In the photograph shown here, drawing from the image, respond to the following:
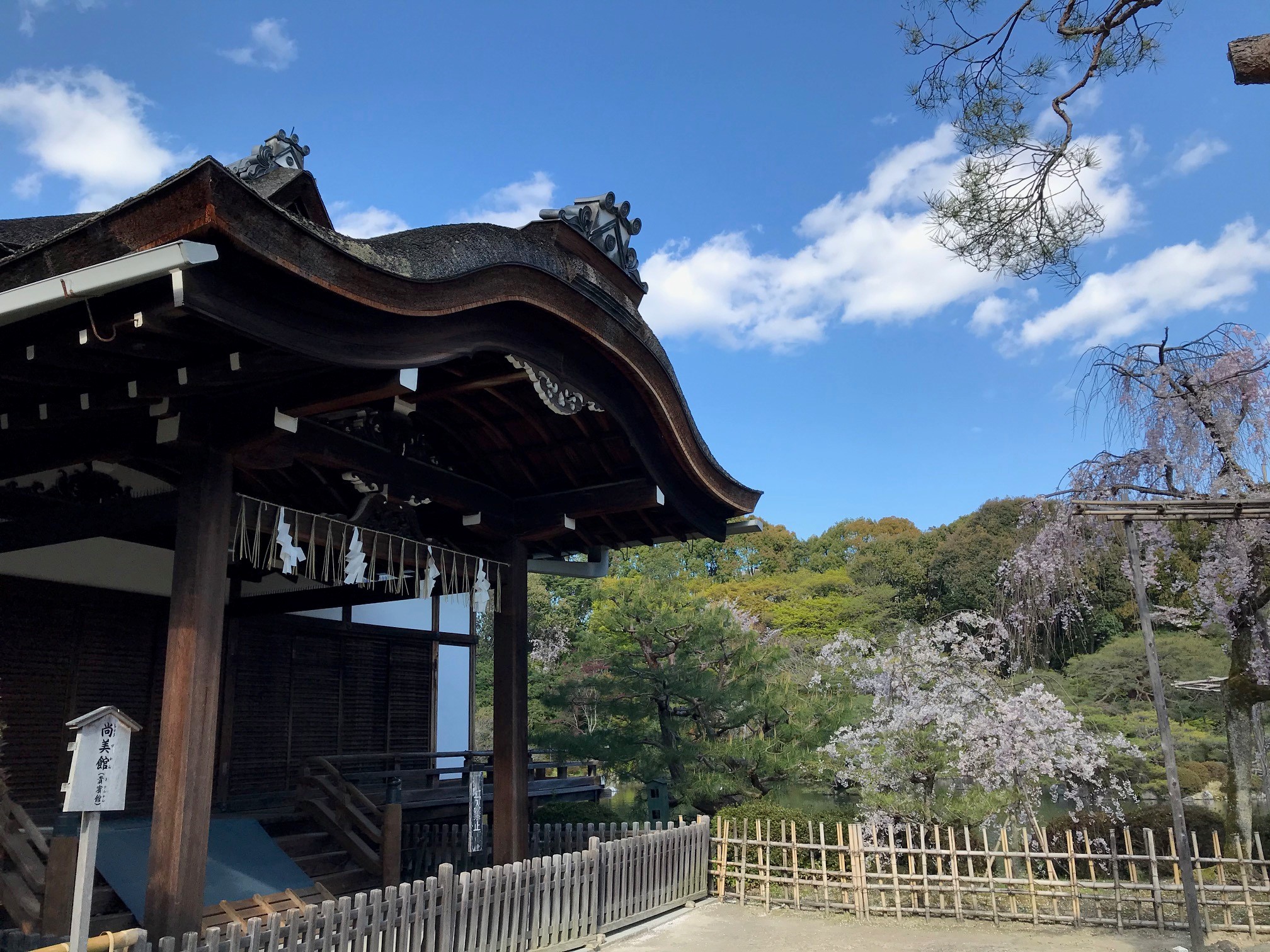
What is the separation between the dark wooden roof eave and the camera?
377cm

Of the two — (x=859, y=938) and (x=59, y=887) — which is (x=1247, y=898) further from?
(x=59, y=887)

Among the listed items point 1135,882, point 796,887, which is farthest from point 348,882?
point 1135,882

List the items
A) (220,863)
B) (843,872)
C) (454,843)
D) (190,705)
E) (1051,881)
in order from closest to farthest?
(190,705)
(220,863)
(1051,881)
(843,872)
(454,843)

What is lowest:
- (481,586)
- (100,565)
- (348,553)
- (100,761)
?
(100,761)

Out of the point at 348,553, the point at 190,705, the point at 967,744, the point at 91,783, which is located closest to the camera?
the point at 91,783

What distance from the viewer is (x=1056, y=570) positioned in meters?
12.9

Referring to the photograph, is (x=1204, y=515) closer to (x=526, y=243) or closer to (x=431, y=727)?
(x=526, y=243)

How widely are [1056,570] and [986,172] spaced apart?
30.4 feet

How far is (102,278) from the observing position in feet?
12.2

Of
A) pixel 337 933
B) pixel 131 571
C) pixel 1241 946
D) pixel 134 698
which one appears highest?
pixel 131 571

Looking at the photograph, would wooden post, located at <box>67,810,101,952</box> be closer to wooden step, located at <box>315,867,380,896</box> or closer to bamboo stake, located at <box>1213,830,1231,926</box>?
wooden step, located at <box>315,867,380,896</box>

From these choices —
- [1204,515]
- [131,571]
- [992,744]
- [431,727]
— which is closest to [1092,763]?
[992,744]

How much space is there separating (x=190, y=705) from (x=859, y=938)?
257 inches

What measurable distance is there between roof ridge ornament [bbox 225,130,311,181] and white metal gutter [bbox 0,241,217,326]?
19.3ft
